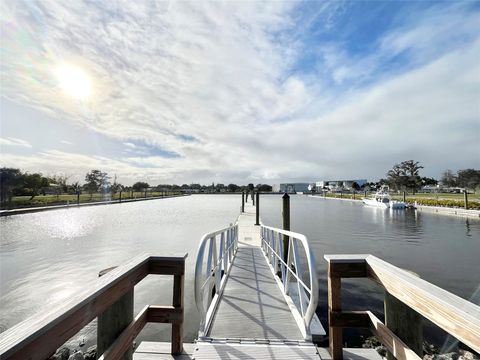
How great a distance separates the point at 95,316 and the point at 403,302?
5.72 feet

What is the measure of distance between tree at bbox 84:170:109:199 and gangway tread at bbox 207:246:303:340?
56.0 m

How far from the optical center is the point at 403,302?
1531 mm

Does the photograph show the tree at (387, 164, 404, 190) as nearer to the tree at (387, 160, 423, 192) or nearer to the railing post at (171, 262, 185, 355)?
the tree at (387, 160, 423, 192)

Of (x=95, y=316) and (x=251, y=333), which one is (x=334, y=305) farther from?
(x=95, y=316)

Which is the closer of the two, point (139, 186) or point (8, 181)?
point (8, 181)

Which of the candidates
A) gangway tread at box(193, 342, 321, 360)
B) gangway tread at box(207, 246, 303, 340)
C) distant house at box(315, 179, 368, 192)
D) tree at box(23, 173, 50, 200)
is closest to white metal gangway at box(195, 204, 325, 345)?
gangway tread at box(207, 246, 303, 340)

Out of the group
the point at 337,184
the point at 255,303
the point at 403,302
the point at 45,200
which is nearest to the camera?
the point at 403,302

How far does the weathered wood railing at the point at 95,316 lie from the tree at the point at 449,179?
8354 centimetres

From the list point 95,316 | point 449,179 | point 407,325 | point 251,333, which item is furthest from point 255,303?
point 449,179

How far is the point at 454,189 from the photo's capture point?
65.2 m

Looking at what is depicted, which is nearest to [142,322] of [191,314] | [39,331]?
[39,331]

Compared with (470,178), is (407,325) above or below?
below

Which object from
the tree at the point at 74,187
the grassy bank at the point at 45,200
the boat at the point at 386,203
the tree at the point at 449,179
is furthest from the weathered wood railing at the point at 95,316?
the tree at the point at 449,179

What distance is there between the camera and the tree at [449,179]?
217 ft
